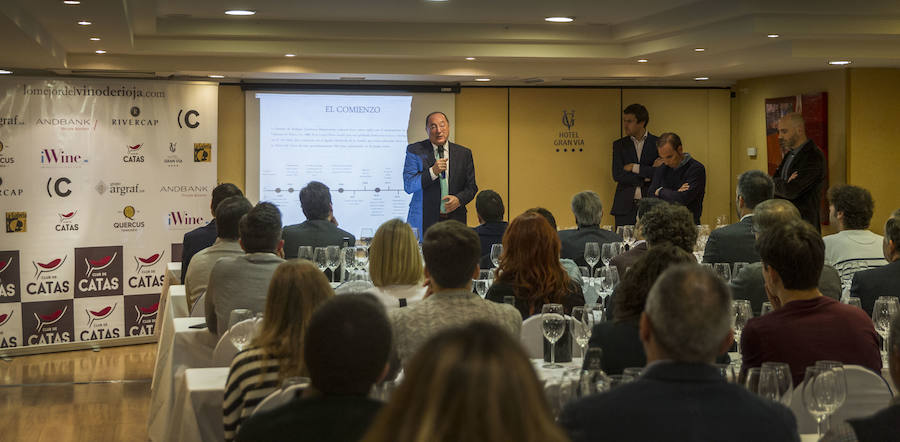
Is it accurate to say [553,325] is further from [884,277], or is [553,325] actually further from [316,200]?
[316,200]

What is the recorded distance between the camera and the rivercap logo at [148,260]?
29.4 feet

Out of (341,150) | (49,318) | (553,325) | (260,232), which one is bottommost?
(49,318)

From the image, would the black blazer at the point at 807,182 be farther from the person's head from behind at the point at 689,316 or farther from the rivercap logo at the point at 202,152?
the person's head from behind at the point at 689,316

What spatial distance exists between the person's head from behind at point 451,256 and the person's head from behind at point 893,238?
230 centimetres

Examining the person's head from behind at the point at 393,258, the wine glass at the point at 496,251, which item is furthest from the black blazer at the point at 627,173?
the person's head from behind at the point at 393,258

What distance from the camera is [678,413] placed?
199cm

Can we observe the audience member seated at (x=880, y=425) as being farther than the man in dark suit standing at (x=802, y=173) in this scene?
No

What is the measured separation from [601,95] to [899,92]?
3.12m

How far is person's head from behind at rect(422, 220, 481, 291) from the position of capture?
3570mm

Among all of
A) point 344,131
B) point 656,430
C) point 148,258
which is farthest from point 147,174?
point 656,430

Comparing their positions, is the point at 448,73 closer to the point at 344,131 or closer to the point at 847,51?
the point at 344,131

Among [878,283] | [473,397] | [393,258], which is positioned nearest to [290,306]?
[393,258]

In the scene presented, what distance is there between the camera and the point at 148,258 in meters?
9.02

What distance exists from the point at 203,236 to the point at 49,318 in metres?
2.44
